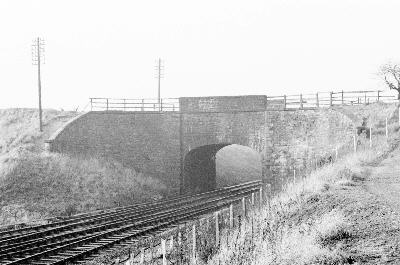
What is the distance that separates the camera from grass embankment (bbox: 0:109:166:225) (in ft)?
77.2

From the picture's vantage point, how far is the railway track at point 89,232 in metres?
14.4

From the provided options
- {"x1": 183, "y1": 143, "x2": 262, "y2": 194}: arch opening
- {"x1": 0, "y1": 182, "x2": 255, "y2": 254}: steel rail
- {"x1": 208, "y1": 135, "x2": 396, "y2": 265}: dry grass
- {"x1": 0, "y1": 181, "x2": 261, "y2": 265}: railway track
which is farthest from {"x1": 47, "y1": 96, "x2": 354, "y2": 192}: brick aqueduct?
{"x1": 208, "y1": 135, "x2": 396, "y2": 265}: dry grass

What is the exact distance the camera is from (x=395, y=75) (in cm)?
3759

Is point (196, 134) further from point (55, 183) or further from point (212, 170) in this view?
point (55, 183)

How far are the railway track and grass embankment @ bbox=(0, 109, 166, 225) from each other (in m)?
2.02

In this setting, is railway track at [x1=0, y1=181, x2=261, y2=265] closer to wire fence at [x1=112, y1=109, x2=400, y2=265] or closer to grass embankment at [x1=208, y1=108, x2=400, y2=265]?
wire fence at [x1=112, y1=109, x2=400, y2=265]

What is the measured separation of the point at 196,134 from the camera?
106 ft

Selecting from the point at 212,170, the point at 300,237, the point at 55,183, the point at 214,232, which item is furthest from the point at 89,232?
the point at 212,170

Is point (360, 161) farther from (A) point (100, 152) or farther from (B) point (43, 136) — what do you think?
(B) point (43, 136)

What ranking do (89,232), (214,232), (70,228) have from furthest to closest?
(70,228) → (89,232) → (214,232)

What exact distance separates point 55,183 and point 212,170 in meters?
14.1

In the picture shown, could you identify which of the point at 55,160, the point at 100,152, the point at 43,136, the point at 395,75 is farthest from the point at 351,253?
the point at 395,75

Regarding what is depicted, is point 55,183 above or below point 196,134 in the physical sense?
below

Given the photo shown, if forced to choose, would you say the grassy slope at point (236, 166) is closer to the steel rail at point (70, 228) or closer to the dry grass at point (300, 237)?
the steel rail at point (70, 228)
